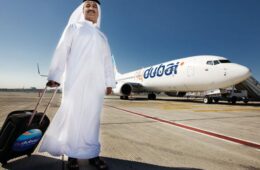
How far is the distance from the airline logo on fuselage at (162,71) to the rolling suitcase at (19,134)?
552 inches

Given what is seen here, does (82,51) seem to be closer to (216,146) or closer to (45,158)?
(45,158)

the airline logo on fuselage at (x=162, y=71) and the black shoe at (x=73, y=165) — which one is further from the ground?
the airline logo on fuselage at (x=162, y=71)

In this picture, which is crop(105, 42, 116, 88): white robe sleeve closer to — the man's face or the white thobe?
the white thobe

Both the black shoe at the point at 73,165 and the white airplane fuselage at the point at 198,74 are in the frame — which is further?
the white airplane fuselage at the point at 198,74

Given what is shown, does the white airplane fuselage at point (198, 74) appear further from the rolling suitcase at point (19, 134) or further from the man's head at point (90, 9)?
the rolling suitcase at point (19, 134)

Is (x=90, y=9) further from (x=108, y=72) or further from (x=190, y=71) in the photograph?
(x=190, y=71)

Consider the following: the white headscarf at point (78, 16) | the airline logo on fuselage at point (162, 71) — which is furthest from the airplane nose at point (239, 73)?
the white headscarf at point (78, 16)

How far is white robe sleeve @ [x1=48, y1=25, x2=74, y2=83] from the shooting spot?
2.02 m

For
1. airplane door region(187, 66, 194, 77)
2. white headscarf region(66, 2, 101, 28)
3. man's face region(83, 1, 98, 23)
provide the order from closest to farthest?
man's face region(83, 1, 98, 23), white headscarf region(66, 2, 101, 28), airplane door region(187, 66, 194, 77)

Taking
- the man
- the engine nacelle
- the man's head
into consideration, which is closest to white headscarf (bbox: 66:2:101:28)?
the man's head

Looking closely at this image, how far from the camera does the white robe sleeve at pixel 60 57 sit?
2.02 m

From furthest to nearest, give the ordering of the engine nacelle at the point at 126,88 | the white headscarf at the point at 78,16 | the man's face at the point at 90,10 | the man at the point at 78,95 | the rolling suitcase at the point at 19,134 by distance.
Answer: the engine nacelle at the point at 126,88 → the white headscarf at the point at 78,16 → the man's face at the point at 90,10 → the man at the point at 78,95 → the rolling suitcase at the point at 19,134

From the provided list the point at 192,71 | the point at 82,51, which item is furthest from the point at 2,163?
the point at 192,71

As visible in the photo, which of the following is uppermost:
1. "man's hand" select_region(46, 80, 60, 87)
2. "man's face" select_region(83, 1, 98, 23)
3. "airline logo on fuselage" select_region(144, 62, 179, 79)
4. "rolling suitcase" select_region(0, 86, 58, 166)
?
"airline logo on fuselage" select_region(144, 62, 179, 79)
